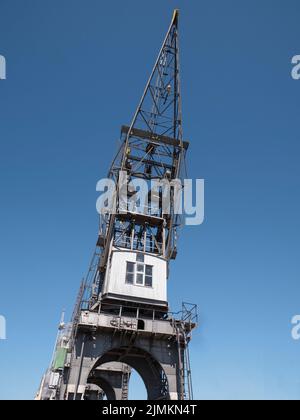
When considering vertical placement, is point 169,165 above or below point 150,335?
above

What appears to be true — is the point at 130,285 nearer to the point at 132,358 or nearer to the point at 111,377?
the point at 132,358

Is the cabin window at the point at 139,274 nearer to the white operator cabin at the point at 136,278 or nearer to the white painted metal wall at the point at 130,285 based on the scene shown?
the white operator cabin at the point at 136,278

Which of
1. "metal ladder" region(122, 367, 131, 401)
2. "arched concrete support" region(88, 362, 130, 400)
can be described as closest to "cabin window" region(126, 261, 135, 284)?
"arched concrete support" region(88, 362, 130, 400)

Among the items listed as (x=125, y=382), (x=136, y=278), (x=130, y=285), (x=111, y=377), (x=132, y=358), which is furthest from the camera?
(x=125, y=382)

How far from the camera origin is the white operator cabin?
26.7 m

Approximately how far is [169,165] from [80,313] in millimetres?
15886

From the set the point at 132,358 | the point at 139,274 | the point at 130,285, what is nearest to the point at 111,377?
the point at 132,358

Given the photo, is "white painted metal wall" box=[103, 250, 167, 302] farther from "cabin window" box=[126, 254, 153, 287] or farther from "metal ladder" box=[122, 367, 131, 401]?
"metal ladder" box=[122, 367, 131, 401]

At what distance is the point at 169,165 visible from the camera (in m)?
34.5

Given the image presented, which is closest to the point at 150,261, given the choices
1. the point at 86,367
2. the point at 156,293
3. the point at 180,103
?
the point at 156,293

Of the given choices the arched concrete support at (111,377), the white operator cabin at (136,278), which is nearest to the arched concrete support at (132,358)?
the white operator cabin at (136,278)

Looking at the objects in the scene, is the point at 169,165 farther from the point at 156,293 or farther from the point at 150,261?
the point at 156,293

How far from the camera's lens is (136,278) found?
27562mm

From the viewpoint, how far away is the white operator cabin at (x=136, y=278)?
87.6 ft
